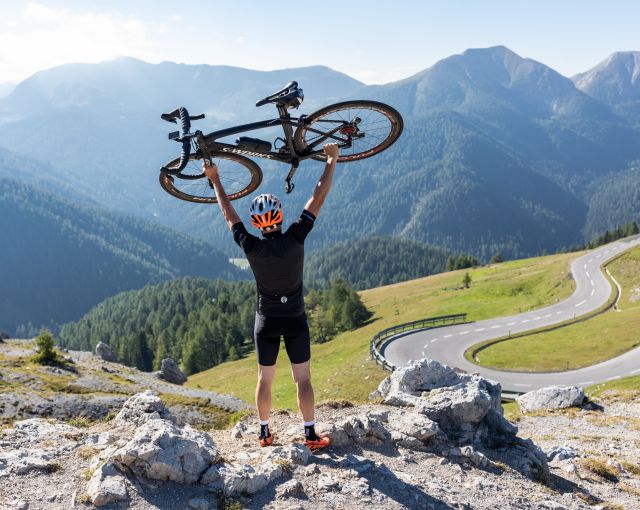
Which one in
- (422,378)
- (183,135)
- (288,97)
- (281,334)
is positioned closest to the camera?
(281,334)

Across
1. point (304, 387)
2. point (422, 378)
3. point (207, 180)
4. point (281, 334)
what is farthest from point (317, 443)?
point (207, 180)

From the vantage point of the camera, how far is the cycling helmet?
8.73 meters

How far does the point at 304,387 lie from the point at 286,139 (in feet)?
21.1

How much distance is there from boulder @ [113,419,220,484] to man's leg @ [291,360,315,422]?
2.02 meters

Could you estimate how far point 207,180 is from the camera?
543 inches

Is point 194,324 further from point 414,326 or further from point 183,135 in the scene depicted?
point 183,135

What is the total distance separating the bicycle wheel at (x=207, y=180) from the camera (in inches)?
499

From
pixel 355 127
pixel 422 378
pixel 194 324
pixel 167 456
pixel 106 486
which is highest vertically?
pixel 355 127

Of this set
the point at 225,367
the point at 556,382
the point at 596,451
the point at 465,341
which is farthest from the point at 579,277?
the point at 596,451

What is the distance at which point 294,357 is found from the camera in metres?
9.39

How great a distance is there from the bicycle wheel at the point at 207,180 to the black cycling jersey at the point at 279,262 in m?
4.39

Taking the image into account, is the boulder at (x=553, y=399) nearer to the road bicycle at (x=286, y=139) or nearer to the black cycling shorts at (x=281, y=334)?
the road bicycle at (x=286, y=139)


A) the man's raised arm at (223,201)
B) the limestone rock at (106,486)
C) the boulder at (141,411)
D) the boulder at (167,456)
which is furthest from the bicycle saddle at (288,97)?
the boulder at (141,411)

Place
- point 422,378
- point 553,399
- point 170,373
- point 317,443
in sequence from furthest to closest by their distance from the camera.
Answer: point 170,373 → point 553,399 → point 422,378 → point 317,443
